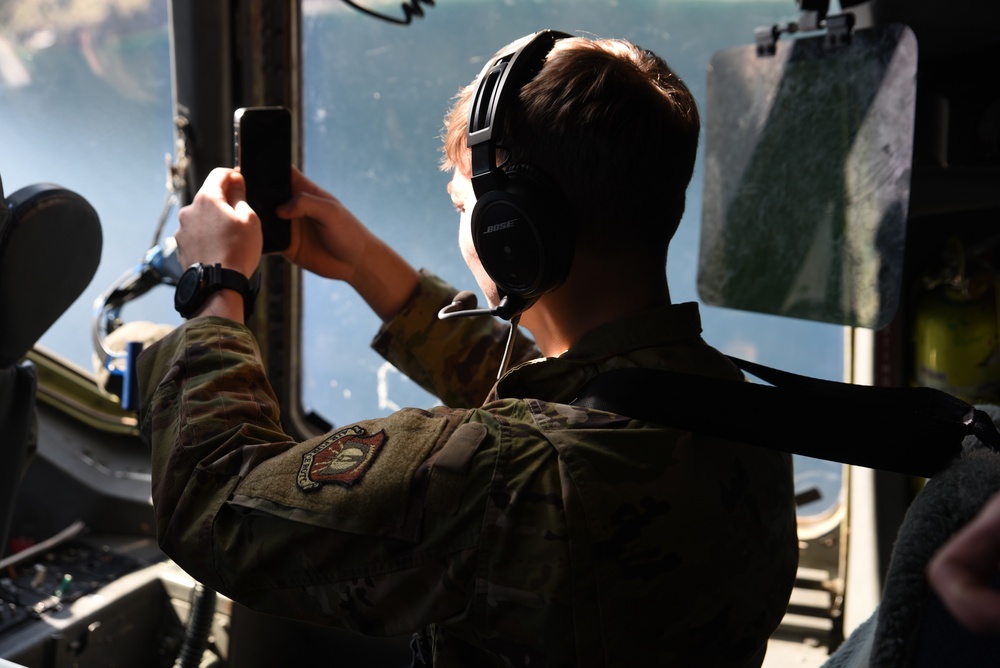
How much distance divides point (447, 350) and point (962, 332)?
46.0 inches

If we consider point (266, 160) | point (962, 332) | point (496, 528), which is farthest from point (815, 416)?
point (962, 332)

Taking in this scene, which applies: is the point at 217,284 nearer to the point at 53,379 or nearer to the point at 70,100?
the point at 70,100

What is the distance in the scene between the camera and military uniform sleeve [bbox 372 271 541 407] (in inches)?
62.0

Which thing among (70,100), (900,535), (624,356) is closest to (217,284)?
(624,356)

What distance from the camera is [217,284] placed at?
1231 mm

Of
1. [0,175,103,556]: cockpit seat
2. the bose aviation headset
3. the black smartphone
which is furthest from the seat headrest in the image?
the bose aviation headset

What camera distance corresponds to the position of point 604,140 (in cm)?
106

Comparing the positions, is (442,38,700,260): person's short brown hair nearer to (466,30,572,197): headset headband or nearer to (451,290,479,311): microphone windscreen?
(466,30,572,197): headset headband

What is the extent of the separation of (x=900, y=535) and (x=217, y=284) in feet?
2.84

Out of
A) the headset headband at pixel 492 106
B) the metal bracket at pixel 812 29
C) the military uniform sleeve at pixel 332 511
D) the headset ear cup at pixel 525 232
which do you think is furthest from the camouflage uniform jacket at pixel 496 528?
the metal bracket at pixel 812 29

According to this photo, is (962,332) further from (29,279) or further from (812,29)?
(29,279)

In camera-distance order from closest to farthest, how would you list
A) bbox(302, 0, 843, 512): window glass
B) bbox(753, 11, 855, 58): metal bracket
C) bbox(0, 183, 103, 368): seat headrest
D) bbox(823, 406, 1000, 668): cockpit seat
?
1. bbox(823, 406, 1000, 668): cockpit seat
2. bbox(0, 183, 103, 368): seat headrest
3. bbox(753, 11, 855, 58): metal bracket
4. bbox(302, 0, 843, 512): window glass

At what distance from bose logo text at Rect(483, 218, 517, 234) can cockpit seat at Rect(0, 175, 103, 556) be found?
2.46 ft

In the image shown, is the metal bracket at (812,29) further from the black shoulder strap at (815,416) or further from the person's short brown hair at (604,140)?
the black shoulder strap at (815,416)
